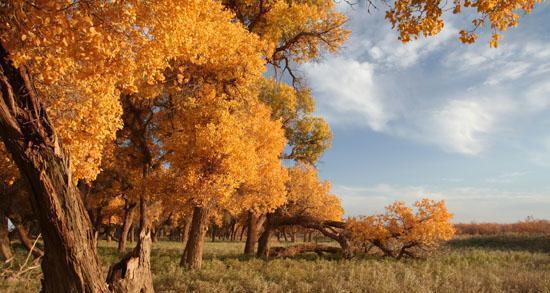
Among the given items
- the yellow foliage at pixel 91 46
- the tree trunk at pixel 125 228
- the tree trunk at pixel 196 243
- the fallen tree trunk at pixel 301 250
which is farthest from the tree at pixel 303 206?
the yellow foliage at pixel 91 46

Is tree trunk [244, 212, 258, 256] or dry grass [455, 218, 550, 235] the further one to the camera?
dry grass [455, 218, 550, 235]

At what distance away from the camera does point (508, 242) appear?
31.3 metres

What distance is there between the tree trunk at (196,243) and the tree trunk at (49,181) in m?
10.2

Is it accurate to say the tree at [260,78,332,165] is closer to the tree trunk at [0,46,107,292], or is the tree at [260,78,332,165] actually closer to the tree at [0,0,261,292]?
the tree at [0,0,261,292]

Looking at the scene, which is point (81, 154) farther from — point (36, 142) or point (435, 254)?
point (435, 254)

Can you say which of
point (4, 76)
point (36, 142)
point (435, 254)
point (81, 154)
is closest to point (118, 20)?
point (4, 76)

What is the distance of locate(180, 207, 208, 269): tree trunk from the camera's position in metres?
16.8

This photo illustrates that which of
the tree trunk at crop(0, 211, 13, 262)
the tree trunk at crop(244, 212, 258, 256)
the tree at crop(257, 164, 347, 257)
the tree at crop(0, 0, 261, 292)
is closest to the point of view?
the tree at crop(0, 0, 261, 292)

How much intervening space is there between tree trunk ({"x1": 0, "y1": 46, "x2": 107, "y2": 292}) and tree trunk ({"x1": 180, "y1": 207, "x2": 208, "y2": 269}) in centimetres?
1021

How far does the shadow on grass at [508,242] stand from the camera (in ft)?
90.5

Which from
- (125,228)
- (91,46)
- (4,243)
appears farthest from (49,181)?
(125,228)

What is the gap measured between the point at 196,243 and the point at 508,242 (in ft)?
87.5

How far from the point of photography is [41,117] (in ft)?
20.1

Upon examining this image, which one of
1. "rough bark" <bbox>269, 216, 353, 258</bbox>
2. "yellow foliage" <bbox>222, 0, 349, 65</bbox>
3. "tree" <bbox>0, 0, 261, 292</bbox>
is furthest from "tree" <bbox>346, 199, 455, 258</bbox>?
"tree" <bbox>0, 0, 261, 292</bbox>
